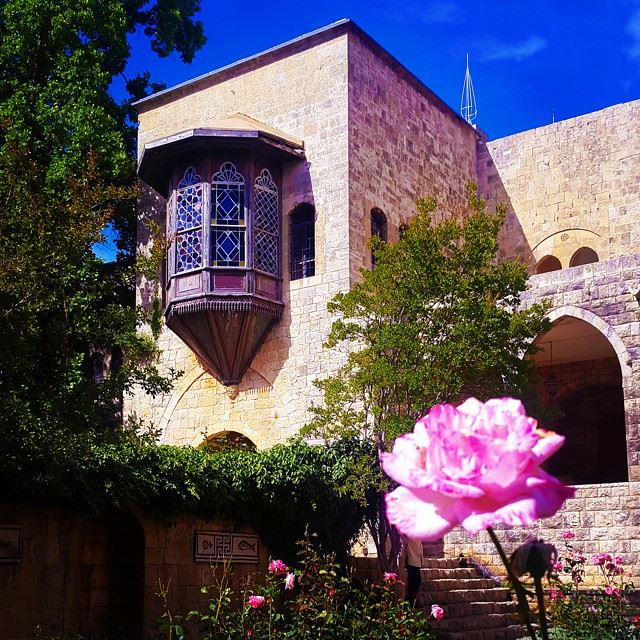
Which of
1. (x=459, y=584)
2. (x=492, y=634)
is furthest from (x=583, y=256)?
(x=492, y=634)

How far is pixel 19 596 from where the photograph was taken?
975 centimetres

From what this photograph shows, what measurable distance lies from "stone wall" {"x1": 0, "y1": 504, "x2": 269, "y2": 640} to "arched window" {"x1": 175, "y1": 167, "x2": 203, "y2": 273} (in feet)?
20.0

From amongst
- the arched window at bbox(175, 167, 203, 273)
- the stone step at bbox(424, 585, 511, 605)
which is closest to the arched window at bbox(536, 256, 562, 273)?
the arched window at bbox(175, 167, 203, 273)

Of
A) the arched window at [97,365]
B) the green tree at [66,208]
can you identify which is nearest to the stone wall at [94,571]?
the green tree at [66,208]

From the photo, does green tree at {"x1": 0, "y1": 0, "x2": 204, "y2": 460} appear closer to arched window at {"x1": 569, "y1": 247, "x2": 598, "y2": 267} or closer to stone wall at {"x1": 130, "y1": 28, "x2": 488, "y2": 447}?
stone wall at {"x1": 130, "y1": 28, "x2": 488, "y2": 447}

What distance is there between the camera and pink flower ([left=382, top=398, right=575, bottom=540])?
1331mm

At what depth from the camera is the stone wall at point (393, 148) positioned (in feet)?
55.0

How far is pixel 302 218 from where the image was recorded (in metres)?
17.3

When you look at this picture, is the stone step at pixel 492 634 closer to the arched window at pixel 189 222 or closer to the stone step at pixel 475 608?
the stone step at pixel 475 608

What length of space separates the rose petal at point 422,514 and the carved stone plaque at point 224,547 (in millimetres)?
9896

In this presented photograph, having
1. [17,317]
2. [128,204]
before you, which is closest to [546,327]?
[17,317]

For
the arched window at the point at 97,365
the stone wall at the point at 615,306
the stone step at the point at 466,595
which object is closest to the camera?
the stone step at the point at 466,595

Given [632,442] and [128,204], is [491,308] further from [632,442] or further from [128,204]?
[128,204]

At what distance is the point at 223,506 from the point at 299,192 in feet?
24.0
